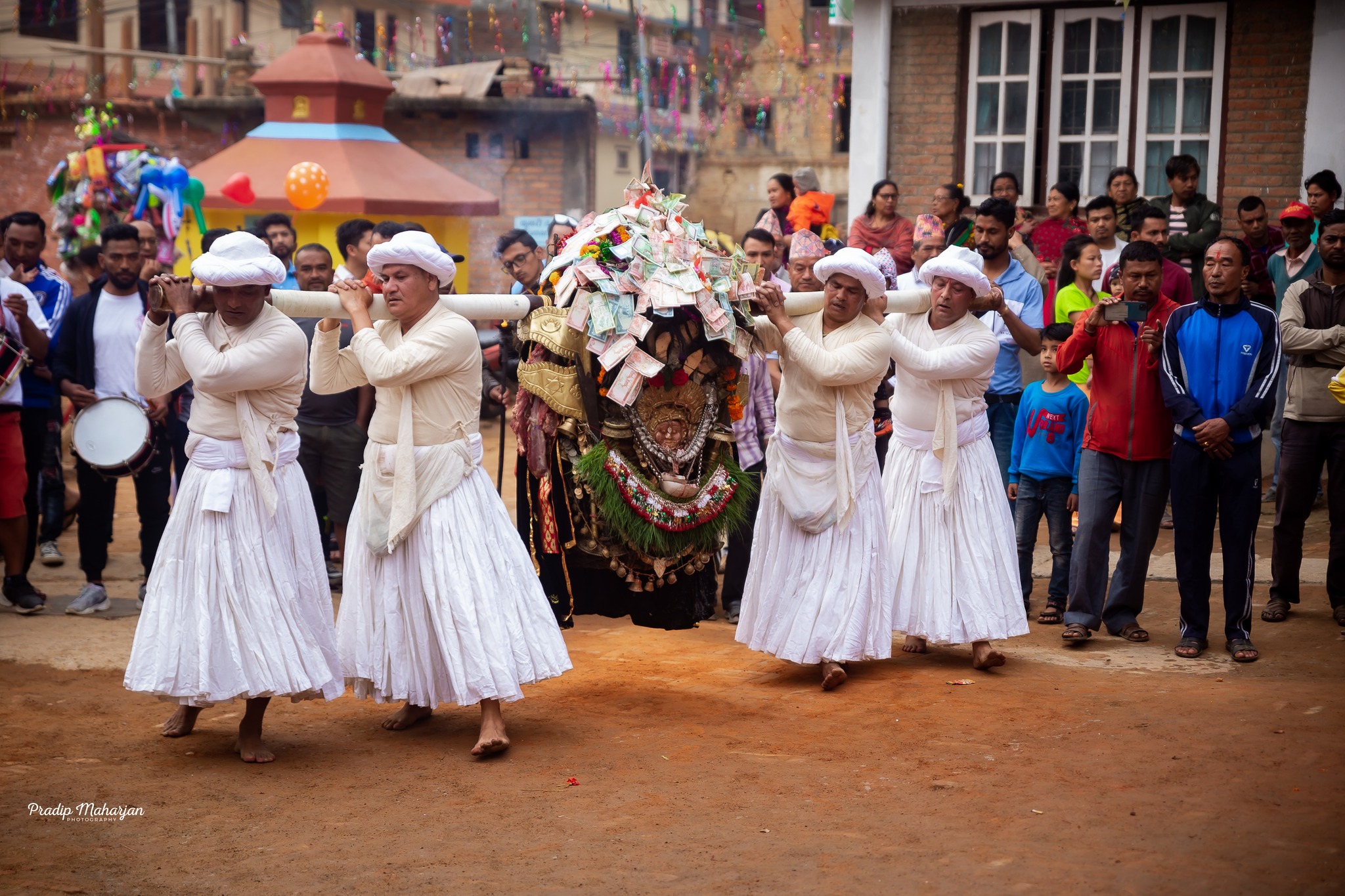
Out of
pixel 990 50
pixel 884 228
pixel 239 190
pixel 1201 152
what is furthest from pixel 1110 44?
pixel 239 190

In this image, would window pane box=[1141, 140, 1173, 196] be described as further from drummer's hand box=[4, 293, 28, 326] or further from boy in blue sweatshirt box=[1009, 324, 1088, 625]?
drummer's hand box=[4, 293, 28, 326]

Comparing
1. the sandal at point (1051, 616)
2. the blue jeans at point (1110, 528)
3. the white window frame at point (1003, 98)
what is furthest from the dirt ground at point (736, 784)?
the white window frame at point (1003, 98)

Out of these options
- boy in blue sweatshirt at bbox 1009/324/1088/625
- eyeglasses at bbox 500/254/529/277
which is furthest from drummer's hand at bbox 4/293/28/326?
boy in blue sweatshirt at bbox 1009/324/1088/625

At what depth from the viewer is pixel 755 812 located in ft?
15.1

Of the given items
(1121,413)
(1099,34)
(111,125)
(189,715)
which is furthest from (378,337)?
(111,125)

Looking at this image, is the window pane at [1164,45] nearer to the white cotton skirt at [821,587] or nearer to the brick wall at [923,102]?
the brick wall at [923,102]

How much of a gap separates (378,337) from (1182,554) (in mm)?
4202

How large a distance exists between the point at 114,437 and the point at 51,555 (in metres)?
2.24

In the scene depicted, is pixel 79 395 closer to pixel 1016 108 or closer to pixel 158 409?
pixel 158 409

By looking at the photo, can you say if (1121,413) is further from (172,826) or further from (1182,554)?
(172,826)

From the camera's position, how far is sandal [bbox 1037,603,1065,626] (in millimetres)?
7535

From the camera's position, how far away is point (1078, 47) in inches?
458

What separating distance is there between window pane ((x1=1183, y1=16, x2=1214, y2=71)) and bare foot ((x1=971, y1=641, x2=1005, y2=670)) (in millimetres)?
6967

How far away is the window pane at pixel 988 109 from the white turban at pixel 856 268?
6493 mm
